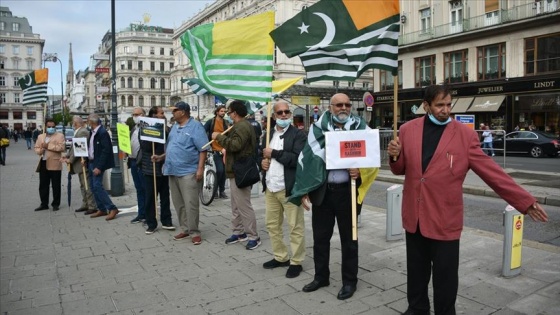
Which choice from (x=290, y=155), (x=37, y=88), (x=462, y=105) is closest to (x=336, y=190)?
(x=290, y=155)

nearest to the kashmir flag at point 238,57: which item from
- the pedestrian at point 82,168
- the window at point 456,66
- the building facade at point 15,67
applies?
the pedestrian at point 82,168

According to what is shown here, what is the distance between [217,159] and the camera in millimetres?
10133

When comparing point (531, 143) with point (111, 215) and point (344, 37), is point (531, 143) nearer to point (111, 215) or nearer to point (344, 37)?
point (111, 215)

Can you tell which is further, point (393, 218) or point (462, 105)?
point (462, 105)

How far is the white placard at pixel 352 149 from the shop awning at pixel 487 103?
30.3 meters

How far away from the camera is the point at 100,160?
28.4 ft

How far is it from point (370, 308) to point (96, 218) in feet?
21.1

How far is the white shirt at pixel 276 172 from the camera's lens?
17.4ft

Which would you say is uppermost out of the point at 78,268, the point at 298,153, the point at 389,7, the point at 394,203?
the point at 389,7

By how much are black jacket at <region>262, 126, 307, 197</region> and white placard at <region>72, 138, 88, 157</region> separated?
17.8 feet

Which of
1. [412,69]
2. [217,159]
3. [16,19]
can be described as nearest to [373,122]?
[412,69]

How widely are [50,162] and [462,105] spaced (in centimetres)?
3028

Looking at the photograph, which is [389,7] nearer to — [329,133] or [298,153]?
[329,133]

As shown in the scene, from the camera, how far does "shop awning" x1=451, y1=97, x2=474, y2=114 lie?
33.1 metres
